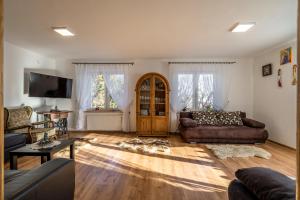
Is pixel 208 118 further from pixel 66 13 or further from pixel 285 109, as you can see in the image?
pixel 66 13

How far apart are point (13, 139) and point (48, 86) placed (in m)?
2.07

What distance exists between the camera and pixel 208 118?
525 centimetres

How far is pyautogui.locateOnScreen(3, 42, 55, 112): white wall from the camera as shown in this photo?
4.16 m

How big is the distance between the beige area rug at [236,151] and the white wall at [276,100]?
879 mm

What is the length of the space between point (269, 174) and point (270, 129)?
468cm

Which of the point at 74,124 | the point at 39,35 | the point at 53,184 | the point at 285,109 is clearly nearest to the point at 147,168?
the point at 53,184

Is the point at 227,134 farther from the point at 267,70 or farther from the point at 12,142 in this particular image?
the point at 12,142

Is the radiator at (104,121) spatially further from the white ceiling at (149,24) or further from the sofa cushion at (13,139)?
the sofa cushion at (13,139)

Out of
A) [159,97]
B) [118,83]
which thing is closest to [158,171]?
[159,97]

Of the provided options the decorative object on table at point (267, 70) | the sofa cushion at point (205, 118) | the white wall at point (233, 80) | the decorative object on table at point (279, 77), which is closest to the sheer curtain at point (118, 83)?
the white wall at point (233, 80)

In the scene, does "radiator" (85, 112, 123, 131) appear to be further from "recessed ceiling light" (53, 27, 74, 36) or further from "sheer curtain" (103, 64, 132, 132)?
"recessed ceiling light" (53, 27, 74, 36)

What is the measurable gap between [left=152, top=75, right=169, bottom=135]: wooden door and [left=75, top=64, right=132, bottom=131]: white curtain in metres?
0.94

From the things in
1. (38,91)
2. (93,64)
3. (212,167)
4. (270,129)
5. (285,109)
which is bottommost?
(212,167)

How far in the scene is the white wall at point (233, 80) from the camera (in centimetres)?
595
